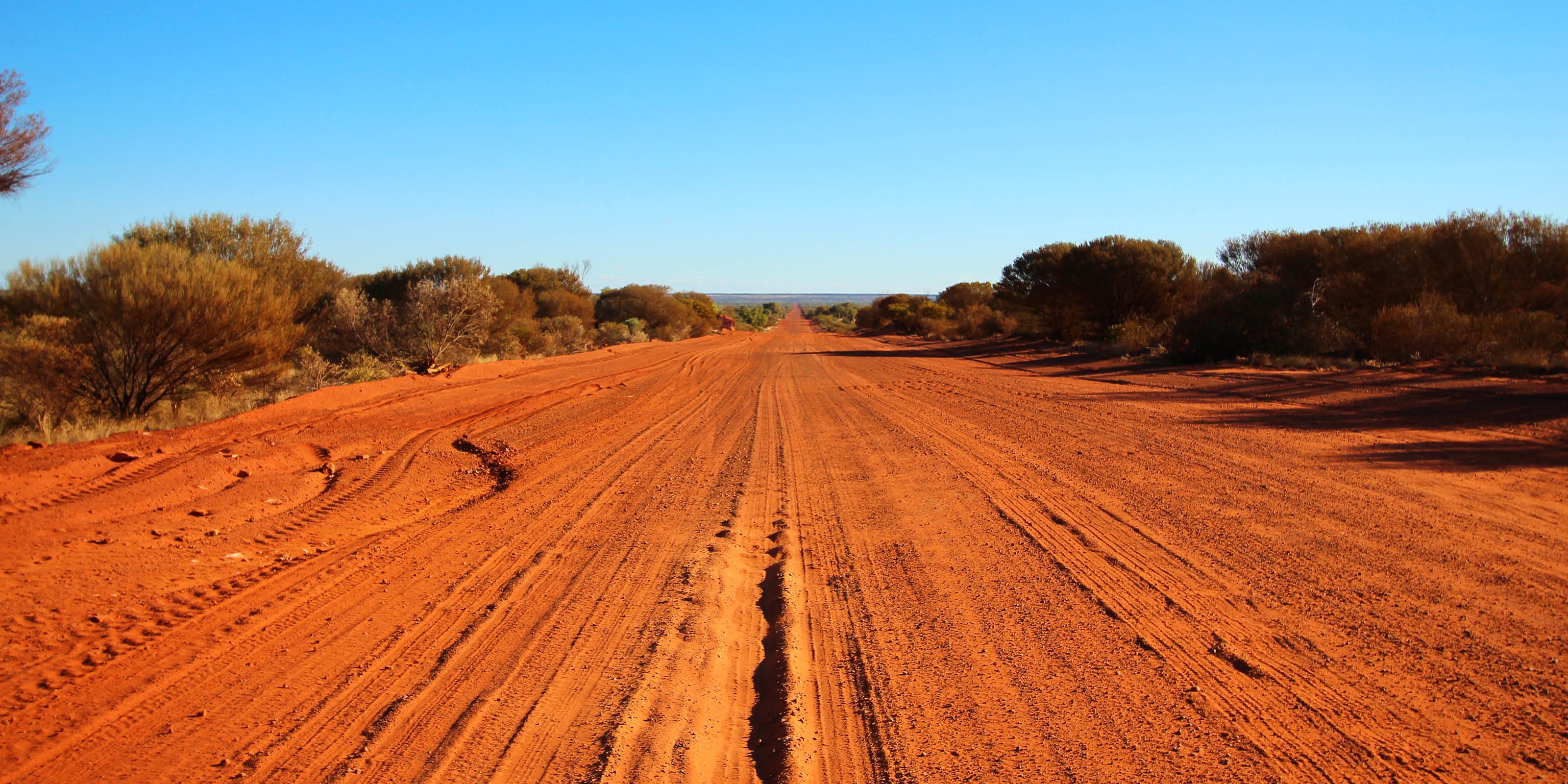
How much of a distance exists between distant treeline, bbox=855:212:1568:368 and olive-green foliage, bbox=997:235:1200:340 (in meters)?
0.07

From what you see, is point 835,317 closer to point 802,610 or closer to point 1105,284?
point 1105,284

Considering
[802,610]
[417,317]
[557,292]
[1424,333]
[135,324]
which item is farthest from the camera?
[557,292]

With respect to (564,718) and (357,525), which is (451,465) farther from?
(564,718)

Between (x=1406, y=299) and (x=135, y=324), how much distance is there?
29.4m

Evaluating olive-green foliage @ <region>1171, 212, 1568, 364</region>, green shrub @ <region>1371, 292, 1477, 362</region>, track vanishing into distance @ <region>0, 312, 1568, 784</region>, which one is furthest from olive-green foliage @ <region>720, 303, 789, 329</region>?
track vanishing into distance @ <region>0, 312, 1568, 784</region>

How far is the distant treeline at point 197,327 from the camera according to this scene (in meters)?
14.5

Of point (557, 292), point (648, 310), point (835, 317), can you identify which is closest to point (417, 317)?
point (557, 292)

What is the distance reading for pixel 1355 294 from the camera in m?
23.9

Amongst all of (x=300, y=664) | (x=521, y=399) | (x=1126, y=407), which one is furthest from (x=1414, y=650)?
(x=521, y=399)

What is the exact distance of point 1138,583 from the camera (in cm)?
600

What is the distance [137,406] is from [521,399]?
22.5 ft

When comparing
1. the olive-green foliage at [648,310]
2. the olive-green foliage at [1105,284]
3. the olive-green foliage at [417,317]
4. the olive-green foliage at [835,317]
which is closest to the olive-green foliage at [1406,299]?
the olive-green foliage at [1105,284]

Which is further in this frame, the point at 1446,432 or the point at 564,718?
the point at 1446,432

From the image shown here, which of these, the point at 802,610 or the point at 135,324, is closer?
the point at 802,610
